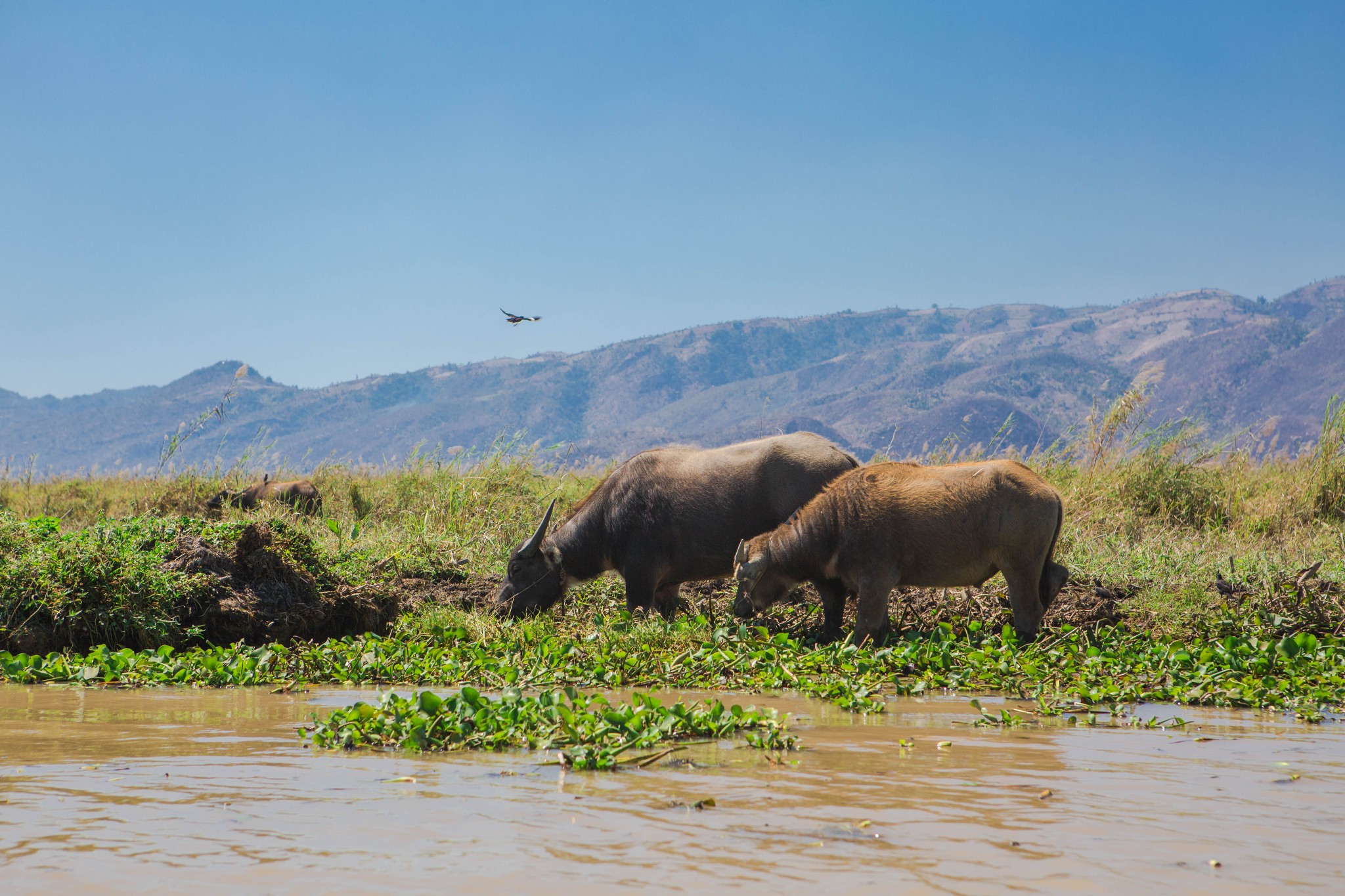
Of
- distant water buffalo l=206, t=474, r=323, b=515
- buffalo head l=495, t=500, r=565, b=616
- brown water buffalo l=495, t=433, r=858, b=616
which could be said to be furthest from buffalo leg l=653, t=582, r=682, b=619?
distant water buffalo l=206, t=474, r=323, b=515

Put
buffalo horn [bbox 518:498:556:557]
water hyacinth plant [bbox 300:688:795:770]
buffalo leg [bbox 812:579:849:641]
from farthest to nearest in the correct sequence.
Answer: buffalo horn [bbox 518:498:556:557] < buffalo leg [bbox 812:579:849:641] < water hyacinth plant [bbox 300:688:795:770]

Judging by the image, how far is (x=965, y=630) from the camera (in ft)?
28.4

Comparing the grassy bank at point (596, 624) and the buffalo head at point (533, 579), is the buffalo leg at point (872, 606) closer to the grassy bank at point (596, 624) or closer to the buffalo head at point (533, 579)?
the grassy bank at point (596, 624)

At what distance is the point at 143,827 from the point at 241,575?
6.01 metres

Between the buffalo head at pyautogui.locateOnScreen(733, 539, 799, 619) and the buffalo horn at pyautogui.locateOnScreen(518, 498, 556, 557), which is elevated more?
the buffalo horn at pyautogui.locateOnScreen(518, 498, 556, 557)

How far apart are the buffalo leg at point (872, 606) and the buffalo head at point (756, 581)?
0.79 meters

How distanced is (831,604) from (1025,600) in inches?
63.0

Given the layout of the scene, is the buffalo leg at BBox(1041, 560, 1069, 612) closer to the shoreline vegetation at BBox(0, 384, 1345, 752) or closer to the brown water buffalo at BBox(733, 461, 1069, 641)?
the brown water buffalo at BBox(733, 461, 1069, 641)

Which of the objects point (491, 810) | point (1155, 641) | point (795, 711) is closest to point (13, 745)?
point (491, 810)

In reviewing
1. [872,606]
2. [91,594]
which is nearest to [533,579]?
[872,606]

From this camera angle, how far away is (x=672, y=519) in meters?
9.70

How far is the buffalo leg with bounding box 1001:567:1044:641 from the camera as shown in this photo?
26.1 ft

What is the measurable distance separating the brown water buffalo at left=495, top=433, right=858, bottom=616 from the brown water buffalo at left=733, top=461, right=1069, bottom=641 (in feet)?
3.42

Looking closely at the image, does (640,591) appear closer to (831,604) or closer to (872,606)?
(831,604)
